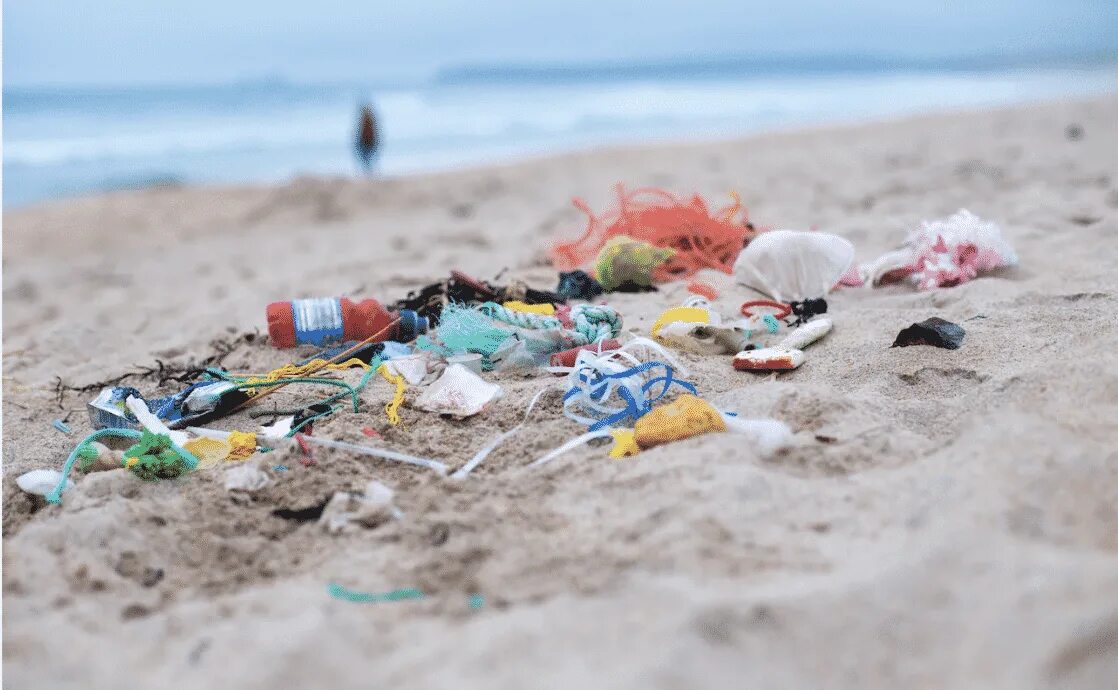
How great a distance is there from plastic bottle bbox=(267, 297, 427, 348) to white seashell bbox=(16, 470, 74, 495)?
1004 millimetres

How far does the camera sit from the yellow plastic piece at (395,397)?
228 cm

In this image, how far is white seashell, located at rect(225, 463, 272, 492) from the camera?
193cm

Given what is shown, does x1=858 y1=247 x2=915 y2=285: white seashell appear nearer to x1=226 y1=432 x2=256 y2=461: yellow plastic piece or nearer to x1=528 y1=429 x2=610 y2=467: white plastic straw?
x1=528 y1=429 x2=610 y2=467: white plastic straw

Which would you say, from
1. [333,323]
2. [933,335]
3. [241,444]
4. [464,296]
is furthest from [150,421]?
[933,335]

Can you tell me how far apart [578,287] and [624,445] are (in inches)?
55.3

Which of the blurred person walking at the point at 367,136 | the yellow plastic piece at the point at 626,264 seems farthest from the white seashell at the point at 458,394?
the blurred person walking at the point at 367,136

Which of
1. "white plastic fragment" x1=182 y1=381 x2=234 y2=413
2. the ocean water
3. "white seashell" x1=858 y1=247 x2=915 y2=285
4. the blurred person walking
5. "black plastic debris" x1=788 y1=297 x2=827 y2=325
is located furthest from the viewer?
the ocean water

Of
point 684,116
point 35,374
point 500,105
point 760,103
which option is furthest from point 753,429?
point 500,105

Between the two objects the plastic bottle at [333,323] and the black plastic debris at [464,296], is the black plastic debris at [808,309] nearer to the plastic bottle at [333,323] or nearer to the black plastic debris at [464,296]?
the black plastic debris at [464,296]

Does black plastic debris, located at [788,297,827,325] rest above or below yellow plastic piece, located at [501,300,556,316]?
below

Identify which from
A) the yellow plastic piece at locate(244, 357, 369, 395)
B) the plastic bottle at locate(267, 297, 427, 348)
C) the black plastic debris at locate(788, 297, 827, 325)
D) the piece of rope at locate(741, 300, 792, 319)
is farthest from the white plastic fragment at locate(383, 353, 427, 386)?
the black plastic debris at locate(788, 297, 827, 325)

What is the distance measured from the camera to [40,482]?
1.97 m

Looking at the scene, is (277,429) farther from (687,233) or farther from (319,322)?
(687,233)

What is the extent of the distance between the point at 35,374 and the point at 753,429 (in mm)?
2655
